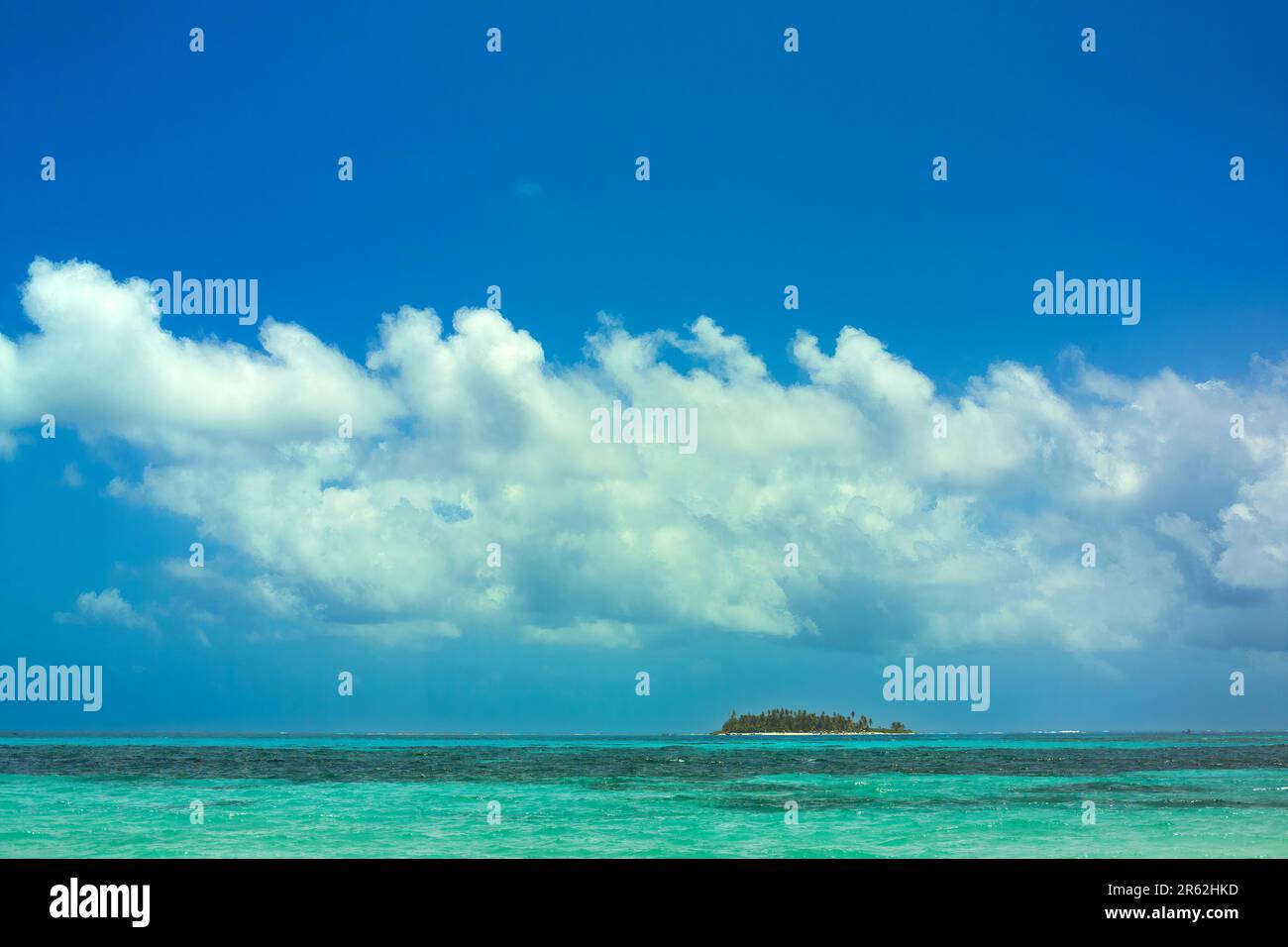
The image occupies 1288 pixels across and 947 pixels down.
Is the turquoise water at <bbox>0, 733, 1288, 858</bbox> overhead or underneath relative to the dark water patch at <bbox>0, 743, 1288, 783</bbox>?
overhead

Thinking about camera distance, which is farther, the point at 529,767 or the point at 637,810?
the point at 529,767

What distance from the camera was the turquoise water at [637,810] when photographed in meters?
26.3

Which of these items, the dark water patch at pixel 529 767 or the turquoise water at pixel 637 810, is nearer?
the turquoise water at pixel 637 810

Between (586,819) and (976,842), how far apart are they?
1161cm

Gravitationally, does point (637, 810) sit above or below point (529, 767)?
above

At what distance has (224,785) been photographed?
4231cm

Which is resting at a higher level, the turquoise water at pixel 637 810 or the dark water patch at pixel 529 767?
the turquoise water at pixel 637 810

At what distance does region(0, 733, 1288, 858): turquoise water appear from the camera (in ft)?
86.2

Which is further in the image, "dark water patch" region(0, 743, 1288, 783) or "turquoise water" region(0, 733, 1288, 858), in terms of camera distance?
"dark water patch" region(0, 743, 1288, 783)

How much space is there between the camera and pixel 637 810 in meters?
34.2
